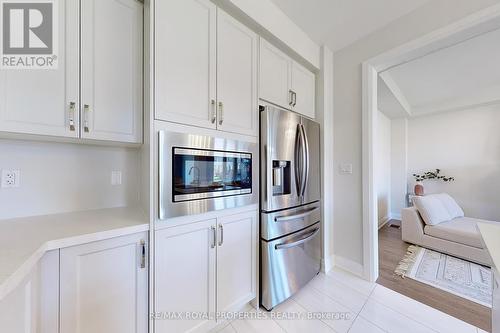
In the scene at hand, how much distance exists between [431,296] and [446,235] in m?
1.31

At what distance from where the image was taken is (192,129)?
130 cm

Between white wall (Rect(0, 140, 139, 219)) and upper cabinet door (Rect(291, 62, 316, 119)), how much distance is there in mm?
1674

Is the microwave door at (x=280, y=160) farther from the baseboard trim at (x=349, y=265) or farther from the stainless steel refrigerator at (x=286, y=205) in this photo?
the baseboard trim at (x=349, y=265)

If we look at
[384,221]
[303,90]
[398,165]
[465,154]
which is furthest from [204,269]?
[465,154]

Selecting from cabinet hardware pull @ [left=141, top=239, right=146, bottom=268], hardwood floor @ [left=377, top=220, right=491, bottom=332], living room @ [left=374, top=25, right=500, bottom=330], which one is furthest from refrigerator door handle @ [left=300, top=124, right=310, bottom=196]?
cabinet hardware pull @ [left=141, top=239, right=146, bottom=268]

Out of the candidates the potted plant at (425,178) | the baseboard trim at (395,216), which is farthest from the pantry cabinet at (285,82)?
the baseboard trim at (395,216)

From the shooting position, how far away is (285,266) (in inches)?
68.7

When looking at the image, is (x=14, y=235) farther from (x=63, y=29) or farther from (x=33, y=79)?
(x=63, y=29)

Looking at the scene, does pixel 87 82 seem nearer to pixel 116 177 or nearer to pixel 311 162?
pixel 116 177

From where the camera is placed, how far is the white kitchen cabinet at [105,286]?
90 centimetres

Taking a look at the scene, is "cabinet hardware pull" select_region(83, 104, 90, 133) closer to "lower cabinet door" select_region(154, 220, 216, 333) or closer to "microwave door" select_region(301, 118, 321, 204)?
"lower cabinet door" select_region(154, 220, 216, 333)

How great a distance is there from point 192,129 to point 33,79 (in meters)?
0.82

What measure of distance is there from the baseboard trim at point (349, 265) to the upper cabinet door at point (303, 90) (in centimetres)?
175

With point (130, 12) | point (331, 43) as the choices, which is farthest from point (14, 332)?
point (331, 43)
